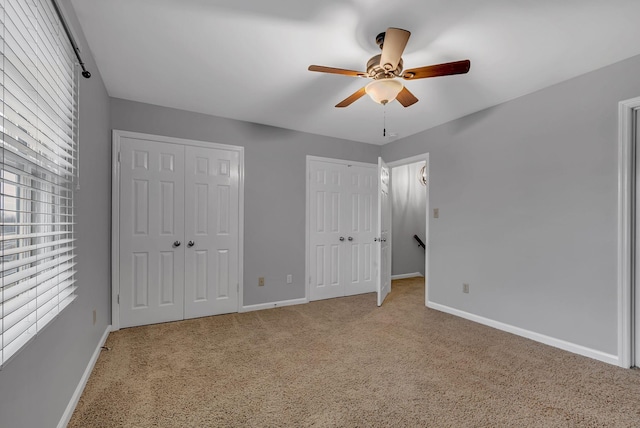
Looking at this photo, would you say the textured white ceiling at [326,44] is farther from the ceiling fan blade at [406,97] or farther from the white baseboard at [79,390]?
the white baseboard at [79,390]

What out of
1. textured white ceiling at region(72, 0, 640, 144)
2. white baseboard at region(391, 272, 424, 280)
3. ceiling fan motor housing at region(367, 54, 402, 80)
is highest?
A: textured white ceiling at region(72, 0, 640, 144)

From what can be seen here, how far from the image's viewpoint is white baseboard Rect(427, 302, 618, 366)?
2.38 meters

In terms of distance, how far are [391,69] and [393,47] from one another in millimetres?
229

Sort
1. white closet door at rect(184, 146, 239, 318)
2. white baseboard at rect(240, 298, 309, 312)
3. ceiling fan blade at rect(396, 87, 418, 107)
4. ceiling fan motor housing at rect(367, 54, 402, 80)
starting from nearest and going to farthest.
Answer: ceiling fan motor housing at rect(367, 54, 402, 80), ceiling fan blade at rect(396, 87, 418, 107), white closet door at rect(184, 146, 239, 318), white baseboard at rect(240, 298, 309, 312)

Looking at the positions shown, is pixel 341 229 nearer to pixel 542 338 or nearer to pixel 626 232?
pixel 542 338

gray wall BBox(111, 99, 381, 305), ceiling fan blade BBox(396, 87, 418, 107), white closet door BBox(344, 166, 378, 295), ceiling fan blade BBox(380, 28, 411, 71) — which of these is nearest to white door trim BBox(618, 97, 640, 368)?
ceiling fan blade BBox(396, 87, 418, 107)

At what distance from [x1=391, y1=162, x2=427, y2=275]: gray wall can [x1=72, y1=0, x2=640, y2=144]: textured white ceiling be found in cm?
276

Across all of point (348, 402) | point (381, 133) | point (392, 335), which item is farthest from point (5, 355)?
point (381, 133)

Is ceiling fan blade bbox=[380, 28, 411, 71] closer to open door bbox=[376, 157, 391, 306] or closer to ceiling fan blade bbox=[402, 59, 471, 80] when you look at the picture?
ceiling fan blade bbox=[402, 59, 471, 80]

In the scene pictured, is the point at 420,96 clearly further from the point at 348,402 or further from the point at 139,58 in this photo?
the point at 348,402

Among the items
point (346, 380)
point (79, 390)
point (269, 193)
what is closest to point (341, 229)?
point (269, 193)

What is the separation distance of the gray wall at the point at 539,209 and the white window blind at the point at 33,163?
3556 millimetres

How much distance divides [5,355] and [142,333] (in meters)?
2.17

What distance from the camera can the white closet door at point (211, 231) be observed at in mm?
3369
